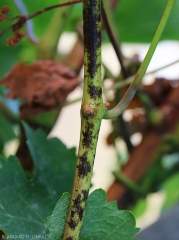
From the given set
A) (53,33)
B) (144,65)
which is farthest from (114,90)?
(144,65)

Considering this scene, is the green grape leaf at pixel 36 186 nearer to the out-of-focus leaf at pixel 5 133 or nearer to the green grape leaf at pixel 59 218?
the green grape leaf at pixel 59 218

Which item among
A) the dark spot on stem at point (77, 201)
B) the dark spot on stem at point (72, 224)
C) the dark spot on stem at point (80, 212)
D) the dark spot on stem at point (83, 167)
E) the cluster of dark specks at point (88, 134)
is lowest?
the dark spot on stem at point (72, 224)

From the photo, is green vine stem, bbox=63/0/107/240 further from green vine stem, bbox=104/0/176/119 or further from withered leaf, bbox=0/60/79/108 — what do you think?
withered leaf, bbox=0/60/79/108

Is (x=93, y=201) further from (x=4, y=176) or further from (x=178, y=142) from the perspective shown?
(x=178, y=142)

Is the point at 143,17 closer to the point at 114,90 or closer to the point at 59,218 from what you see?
the point at 114,90

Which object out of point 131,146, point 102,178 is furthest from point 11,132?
point 102,178

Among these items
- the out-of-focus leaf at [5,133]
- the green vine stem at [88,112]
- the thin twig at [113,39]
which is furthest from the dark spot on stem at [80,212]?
the out-of-focus leaf at [5,133]

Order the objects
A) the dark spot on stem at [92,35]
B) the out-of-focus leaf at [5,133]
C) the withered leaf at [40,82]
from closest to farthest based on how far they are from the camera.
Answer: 1. the dark spot on stem at [92,35]
2. the withered leaf at [40,82]
3. the out-of-focus leaf at [5,133]
